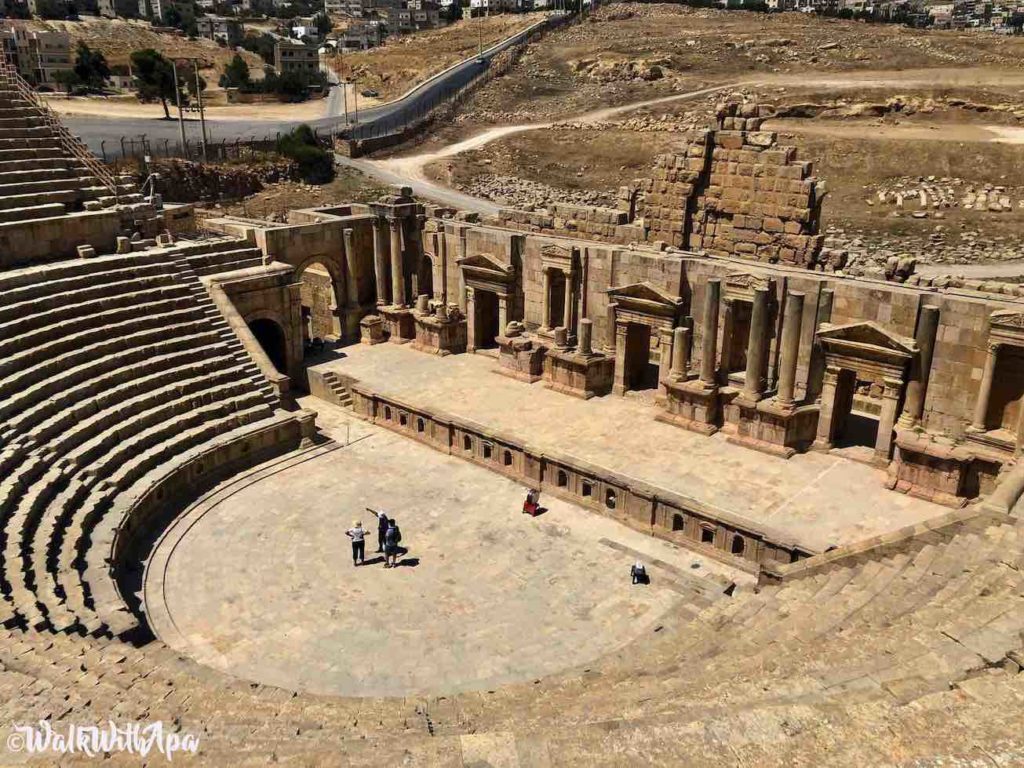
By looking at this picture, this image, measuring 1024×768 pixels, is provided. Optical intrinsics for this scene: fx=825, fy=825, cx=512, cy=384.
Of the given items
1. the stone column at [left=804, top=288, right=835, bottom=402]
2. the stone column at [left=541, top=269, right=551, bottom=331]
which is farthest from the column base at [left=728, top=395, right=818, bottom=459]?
the stone column at [left=541, top=269, right=551, bottom=331]

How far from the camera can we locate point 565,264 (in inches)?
1018

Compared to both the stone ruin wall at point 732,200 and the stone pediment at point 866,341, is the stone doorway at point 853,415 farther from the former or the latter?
the stone ruin wall at point 732,200

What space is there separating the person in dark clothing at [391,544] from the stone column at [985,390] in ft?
43.2

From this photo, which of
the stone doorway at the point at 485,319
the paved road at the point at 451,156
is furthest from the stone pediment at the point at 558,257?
the paved road at the point at 451,156

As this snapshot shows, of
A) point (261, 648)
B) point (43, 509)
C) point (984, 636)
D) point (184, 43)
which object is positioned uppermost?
point (184, 43)

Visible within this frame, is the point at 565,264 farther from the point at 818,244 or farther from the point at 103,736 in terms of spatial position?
the point at 103,736

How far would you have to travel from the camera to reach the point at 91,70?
264ft

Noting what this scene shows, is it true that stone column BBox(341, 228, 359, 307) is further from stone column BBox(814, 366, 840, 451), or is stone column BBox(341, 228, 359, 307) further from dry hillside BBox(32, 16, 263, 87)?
dry hillside BBox(32, 16, 263, 87)

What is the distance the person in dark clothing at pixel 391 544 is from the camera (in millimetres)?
17125

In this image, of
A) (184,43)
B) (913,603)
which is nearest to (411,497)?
(913,603)

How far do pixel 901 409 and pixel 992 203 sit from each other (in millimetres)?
33539

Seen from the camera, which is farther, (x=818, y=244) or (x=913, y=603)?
(x=818, y=244)

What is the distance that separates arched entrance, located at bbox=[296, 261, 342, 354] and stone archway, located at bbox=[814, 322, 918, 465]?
17759 millimetres

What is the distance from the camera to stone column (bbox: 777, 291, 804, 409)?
20.7 meters
